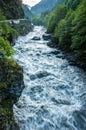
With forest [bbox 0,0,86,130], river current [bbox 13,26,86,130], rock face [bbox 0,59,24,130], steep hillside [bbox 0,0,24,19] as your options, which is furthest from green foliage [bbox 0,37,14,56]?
steep hillside [bbox 0,0,24,19]

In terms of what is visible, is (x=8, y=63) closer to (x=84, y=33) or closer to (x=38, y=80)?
(x=38, y=80)

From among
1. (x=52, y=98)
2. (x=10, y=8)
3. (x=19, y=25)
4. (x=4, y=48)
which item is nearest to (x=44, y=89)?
(x=52, y=98)

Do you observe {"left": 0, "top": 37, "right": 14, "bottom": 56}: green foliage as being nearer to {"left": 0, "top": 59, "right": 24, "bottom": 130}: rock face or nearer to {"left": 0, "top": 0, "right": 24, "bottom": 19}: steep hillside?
{"left": 0, "top": 59, "right": 24, "bottom": 130}: rock face

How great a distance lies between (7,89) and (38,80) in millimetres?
10149

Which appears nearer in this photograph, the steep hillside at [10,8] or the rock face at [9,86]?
the rock face at [9,86]

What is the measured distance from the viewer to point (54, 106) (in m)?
21.9

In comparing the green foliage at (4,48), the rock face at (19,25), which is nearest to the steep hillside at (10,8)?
the rock face at (19,25)

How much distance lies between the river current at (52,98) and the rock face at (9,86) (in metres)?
1.73

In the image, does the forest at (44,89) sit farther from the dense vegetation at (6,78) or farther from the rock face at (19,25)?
the rock face at (19,25)

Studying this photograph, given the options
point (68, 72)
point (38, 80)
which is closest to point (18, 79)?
point (38, 80)

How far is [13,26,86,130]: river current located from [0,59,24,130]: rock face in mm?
1727

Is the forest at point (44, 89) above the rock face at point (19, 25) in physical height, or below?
above

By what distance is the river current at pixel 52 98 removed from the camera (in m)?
19.5

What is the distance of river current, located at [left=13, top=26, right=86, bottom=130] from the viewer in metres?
19.5
